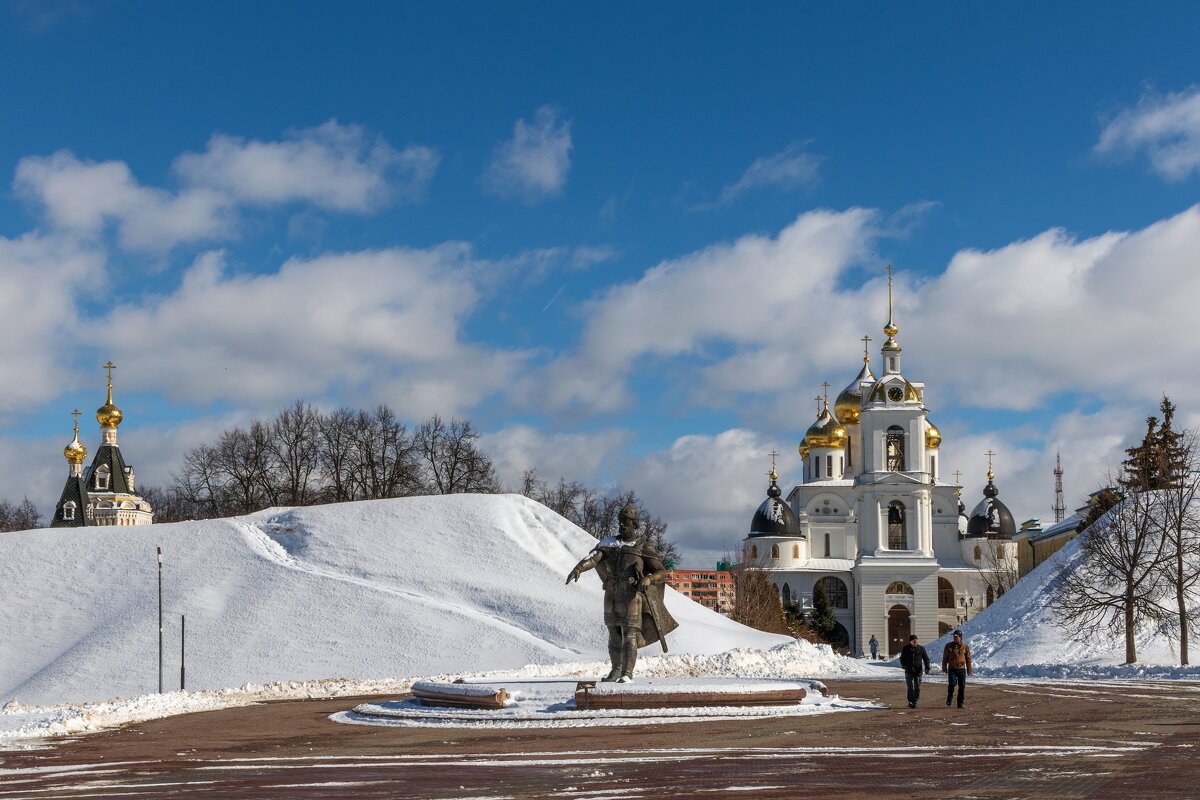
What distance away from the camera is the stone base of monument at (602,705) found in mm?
15219

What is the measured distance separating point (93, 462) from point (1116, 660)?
59190 mm

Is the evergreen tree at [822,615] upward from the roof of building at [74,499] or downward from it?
downward

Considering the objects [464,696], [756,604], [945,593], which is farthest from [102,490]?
[464,696]

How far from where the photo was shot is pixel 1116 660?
112 ft

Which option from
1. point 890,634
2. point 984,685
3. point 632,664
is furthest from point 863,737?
point 890,634

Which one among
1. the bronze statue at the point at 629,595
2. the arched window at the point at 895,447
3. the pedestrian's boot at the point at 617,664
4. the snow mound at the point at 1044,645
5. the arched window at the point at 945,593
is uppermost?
the arched window at the point at 895,447

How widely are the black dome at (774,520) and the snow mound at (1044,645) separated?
37.9 meters

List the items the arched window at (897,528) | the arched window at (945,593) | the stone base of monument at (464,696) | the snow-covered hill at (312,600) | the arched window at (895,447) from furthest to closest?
1. the arched window at (945,593)
2. the arched window at (895,447)
3. the arched window at (897,528)
4. the snow-covered hill at (312,600)
5. the stone base of monument at (464,696)

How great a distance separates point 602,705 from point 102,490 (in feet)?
215

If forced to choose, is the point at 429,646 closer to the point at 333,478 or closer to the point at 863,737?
the point at 863,737

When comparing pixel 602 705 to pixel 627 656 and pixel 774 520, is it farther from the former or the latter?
pixel 774 520

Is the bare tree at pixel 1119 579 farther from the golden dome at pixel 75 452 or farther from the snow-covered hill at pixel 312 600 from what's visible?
the golden dome at pixel 75 452

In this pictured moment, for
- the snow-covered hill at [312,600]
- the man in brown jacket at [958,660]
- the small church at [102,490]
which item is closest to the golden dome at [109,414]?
the small church at [102,490]

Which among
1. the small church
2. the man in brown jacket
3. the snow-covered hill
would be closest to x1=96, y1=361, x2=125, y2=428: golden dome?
the small church
